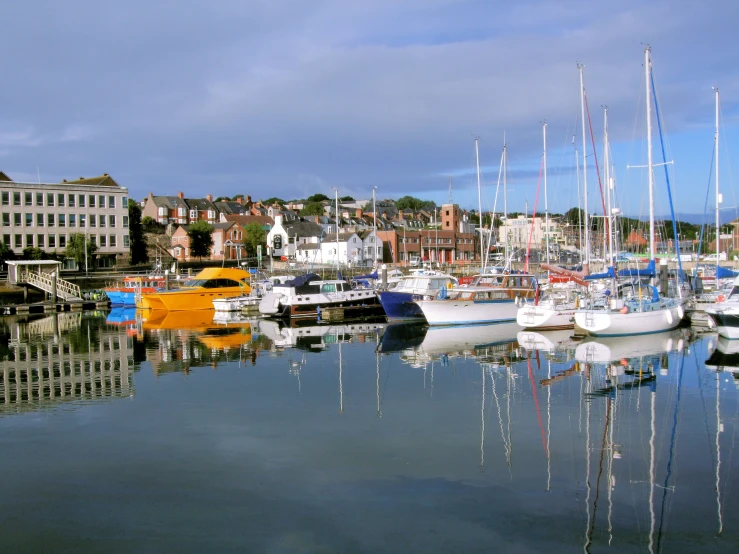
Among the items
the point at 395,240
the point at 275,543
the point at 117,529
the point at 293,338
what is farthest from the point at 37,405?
the point at 395,240

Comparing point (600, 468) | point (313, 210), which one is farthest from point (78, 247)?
point (313, 210)

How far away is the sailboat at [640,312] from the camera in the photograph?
30.8m

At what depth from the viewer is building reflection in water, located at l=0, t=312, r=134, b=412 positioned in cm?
2131

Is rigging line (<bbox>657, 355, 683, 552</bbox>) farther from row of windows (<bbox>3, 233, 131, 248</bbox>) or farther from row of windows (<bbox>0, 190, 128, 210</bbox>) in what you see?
row of windows (<bbox>0, 190, 128, 210</bbox>)

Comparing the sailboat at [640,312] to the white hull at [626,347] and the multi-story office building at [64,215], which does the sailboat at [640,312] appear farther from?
the multi-story office building at [64,215]

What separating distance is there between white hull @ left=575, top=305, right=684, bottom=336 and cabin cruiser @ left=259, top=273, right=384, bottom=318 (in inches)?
740

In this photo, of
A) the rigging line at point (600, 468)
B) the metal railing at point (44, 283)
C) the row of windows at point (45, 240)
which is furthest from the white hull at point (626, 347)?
the row of windows at point (45, 240)

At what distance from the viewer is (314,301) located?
4728 centimetres

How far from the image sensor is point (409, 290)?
43.2m

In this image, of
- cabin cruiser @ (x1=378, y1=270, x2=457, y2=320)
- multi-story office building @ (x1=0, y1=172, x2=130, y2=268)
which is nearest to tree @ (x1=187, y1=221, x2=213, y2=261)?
multi-story office building @ (x1=0, y1=172, x2=130, y2=268)

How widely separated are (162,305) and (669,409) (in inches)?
1784

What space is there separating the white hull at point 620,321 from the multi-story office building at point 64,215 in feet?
225

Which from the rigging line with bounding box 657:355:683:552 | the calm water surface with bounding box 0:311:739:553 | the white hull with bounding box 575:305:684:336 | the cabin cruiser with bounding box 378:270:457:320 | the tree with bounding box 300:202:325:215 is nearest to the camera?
the rigging line with bounding box 657:355:683:552

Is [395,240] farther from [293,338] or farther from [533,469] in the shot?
[533,469]
